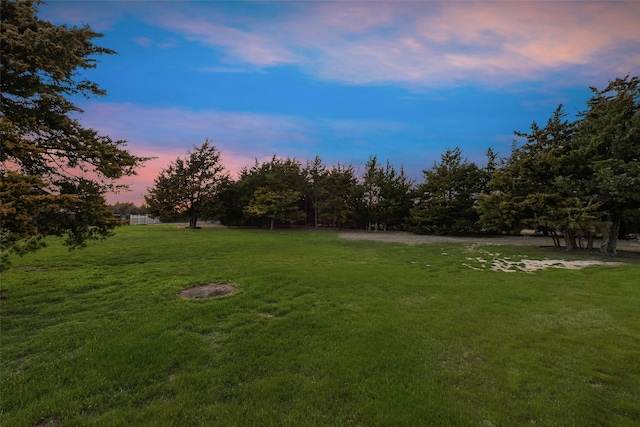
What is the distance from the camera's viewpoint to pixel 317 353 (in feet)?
14.0

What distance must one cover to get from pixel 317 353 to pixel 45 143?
25.9 ft

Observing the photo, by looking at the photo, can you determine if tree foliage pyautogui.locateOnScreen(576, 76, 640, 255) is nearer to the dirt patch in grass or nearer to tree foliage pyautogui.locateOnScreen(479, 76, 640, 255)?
tree foliage pyautogui.locateOnScreen(479, 76, 640, 255)

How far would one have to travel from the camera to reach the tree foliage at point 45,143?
16.8ft

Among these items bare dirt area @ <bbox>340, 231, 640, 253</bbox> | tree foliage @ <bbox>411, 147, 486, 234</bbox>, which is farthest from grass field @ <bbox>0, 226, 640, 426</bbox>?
tree foliage @ <bbox>411, 147, 486, 234</bbox>

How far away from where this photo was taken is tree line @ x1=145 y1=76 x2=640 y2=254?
15.2 metres

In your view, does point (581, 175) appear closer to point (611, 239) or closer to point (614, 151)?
point (614, 151)

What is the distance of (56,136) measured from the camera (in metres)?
6.95

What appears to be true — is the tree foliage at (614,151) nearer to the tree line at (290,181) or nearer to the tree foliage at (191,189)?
the tree line at (290,181)

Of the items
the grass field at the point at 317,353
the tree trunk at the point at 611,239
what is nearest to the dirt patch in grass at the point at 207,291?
the grass field at the point at 317,353

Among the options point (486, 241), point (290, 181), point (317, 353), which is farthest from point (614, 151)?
point (290, 181)

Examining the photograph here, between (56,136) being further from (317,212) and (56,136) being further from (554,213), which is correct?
(317,212)

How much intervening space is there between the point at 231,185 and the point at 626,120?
116ft

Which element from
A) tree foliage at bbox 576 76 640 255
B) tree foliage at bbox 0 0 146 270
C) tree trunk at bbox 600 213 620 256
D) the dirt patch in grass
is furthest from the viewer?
tree trunk at bbox 600 213 620 256

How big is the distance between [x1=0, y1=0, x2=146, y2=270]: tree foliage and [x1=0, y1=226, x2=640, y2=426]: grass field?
6.04ft
